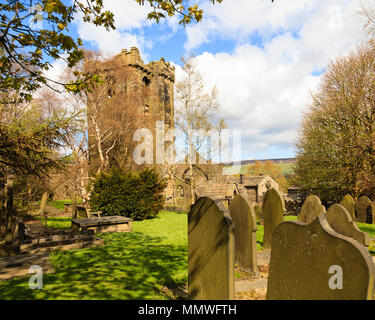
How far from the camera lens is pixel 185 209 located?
61.9 feet

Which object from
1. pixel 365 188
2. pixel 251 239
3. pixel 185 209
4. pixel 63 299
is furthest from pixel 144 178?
pixel 365 188

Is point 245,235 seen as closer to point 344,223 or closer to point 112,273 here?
point 344,223

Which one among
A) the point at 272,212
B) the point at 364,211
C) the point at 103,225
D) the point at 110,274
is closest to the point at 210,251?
the point at 110,274

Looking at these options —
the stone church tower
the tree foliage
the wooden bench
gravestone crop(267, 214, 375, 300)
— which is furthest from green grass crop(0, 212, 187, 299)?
the tree foliage

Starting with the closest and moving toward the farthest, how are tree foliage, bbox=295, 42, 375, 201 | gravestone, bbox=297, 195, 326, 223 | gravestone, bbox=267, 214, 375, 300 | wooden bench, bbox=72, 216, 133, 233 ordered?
gravestone, bbox=267, 214, 375, 300 < gravestone, bbox=297, 195, 326, 223 < wooden bench, bbox=72, 216, 133, 233 < tree foliage, bbox=295, 42, 375, 201

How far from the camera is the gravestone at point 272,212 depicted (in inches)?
291

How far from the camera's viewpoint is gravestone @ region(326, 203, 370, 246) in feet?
14.9

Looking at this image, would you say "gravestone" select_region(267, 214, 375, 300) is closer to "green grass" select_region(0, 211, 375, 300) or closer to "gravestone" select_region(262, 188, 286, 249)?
"green grass" select_region(0, 211, 375, 300)

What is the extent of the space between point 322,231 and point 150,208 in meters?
12.9

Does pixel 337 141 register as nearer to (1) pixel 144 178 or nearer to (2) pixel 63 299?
(1) pixel 144 178

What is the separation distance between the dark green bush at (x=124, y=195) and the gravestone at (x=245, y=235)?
8.85m

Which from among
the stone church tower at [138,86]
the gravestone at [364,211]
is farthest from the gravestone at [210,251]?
the stone church tower at [138,86]

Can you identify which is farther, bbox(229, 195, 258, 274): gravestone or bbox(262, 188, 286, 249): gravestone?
bbox(262, 188, 286, 249): gravestone

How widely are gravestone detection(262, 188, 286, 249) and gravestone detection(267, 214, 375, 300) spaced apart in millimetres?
5039
